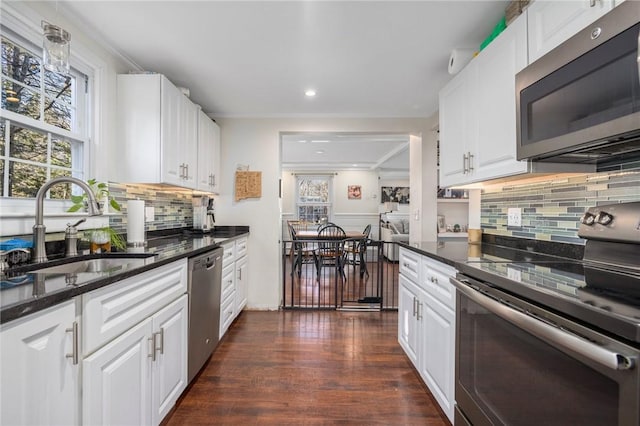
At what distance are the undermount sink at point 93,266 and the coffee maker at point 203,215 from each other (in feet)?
5.04

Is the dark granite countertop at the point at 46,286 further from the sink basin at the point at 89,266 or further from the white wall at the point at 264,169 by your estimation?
the white wall at the point at 264,169

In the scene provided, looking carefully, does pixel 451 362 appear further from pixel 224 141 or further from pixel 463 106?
pixel 224 141

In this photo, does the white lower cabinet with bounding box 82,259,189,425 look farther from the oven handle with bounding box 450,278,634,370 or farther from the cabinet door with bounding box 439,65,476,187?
the cabinet door with bounding box 439,65,476,187

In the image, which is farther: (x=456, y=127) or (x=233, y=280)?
(x=233, y=280)

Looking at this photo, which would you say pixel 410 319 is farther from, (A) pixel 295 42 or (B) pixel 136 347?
(A) pixel 295 42

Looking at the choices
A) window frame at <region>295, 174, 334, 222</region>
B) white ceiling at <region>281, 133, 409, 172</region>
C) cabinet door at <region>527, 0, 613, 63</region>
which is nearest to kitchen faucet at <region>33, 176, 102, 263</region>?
cabinet door at <region>527, 0, 613, 63</region>

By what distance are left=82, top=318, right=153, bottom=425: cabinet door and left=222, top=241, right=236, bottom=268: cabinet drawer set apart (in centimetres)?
121

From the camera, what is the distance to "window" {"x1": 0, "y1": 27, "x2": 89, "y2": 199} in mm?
1480

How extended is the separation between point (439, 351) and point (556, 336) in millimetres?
954

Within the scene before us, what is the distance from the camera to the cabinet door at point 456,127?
1.92 m

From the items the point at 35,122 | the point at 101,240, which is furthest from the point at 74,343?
the point at 35,122

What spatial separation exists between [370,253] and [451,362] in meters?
6.03

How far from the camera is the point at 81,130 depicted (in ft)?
6.37

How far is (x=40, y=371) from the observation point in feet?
2.72
